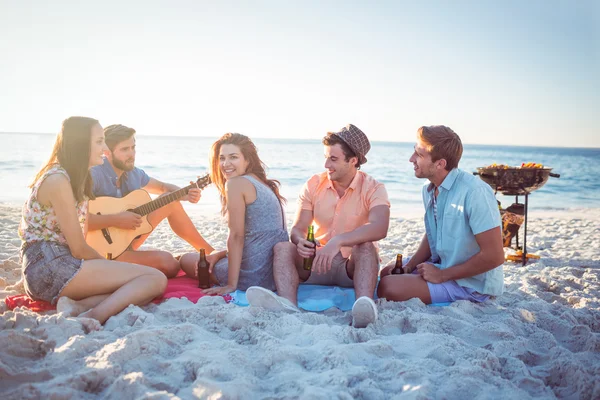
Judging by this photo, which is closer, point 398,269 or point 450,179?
point 450,179

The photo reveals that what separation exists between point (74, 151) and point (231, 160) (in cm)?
129

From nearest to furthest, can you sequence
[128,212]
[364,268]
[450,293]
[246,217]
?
[364,268]
[450,293]
[246,217]
[128,212]

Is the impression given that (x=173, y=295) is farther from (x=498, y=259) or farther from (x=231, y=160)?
(x=498, y=259)

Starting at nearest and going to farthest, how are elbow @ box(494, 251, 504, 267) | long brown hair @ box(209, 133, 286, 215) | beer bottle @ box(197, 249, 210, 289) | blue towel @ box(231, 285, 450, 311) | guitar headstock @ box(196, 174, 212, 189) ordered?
1. elbow @ box(494, 251, 504, 267)
2. blue towel @ box(231, 285, 450, 311)
3. long brown hair @ box(209, 133, 286, 215)
4. beer bottle @ box(197, 249, 210, 289)
5. guitar headstock @ box(196, 174, 212, 189)

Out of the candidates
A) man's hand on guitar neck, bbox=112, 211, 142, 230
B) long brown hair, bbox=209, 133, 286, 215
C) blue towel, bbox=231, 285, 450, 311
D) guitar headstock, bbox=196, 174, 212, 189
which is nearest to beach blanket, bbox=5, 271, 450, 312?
blue towel, bbox=231, 285, 450, 311

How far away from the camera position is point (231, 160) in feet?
13.7

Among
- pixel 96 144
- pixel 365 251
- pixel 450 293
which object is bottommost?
pixel 450 293

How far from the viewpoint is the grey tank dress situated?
4098 millimetres

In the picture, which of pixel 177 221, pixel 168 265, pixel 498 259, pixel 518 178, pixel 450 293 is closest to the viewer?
pixel 498 259

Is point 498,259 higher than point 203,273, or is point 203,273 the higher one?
point 498,259

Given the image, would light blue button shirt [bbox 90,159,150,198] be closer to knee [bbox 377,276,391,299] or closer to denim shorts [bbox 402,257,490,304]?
knee [bbox 377,276,391,299]

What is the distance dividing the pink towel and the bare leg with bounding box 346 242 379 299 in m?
1.07

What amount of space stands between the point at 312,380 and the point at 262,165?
240cm

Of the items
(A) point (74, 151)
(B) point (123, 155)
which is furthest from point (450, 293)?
(B) point (123, 155)
